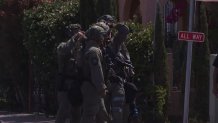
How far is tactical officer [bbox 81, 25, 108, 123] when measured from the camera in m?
10.8

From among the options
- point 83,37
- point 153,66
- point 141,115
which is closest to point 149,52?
point 153,66

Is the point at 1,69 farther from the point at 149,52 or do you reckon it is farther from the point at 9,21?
the point at 149,52

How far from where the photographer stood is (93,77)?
1082 cm

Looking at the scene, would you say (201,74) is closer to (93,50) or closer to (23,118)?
(93,50)

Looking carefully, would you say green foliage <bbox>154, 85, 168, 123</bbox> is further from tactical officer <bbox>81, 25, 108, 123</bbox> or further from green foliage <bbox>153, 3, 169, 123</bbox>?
tactical officer <bbox>81, 25, 108, 123</bbox>

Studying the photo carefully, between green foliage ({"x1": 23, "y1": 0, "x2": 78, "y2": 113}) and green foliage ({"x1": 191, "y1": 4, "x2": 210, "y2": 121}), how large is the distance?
12.1 ft

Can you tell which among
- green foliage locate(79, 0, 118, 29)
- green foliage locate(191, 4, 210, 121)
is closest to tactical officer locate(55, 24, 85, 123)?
green foliage locate(79, 0, 118, 29)

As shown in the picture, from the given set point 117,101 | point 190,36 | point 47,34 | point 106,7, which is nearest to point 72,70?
point 117,101

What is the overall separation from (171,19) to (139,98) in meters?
3.95

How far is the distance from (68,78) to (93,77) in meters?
1.73

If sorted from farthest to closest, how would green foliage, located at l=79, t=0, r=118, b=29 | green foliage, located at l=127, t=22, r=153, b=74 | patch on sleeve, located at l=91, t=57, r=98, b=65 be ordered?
green foliage, located at l=79, t=0, r=118, b=29
green foliage, located at l=127, t=22, r=153, b=74
patch on sleeve, located at l=91, t=57, r=98, b=65

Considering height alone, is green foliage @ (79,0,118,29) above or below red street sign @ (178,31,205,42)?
above

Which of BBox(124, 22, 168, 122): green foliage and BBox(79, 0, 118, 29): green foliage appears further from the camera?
BBox(79, 0, 118, 29): green foliage

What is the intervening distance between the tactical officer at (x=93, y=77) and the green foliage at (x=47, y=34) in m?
5.77
